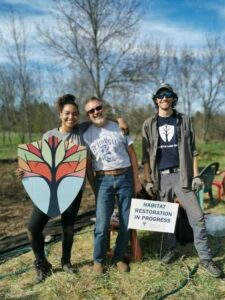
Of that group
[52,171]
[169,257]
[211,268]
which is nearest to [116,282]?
[169,257]

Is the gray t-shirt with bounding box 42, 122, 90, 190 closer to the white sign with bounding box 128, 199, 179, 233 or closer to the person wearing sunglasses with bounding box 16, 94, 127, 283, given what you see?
the person wearing sunglasses with bounding box 16, 94, 127, 283

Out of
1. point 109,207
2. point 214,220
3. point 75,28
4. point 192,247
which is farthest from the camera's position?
point 75,28

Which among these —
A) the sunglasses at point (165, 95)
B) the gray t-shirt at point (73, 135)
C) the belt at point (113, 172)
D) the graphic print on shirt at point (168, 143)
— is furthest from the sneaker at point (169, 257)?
the sunglasses at point (165, 95)

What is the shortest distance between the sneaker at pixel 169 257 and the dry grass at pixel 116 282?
59 mm

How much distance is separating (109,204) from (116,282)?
75 cm

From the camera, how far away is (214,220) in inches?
219

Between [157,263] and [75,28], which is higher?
[75,28]

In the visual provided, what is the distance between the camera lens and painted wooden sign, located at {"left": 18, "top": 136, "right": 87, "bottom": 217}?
12.7ft

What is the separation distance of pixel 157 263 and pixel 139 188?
0.87 meters

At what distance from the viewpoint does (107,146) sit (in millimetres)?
3846

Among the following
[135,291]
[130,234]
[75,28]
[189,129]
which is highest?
[75,28]

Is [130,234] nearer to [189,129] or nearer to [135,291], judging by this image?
[135,291]

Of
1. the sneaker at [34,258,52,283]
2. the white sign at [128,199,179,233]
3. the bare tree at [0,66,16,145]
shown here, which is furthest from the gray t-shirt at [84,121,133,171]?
the bare tree at [0,66,16,145]

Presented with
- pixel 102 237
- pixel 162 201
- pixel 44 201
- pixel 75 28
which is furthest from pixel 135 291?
pixel 75 28
